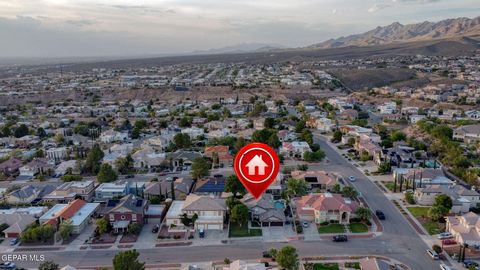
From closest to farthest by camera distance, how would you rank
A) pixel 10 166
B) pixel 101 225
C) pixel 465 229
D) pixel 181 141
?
pixel 465 229 → pixel 101 225 → pixel 10 166 → pixel 181 141

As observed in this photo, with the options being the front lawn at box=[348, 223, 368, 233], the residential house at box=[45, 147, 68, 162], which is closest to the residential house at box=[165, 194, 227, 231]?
the front lawn at box=[348, 223, 368, 233]

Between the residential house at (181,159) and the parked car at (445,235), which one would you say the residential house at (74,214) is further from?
the parked car at (445,235)

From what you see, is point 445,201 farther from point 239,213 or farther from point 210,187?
point 210,187

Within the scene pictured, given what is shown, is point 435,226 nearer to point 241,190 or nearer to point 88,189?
point 241,190

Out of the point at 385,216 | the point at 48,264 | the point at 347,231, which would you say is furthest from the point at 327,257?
the point at 48,264

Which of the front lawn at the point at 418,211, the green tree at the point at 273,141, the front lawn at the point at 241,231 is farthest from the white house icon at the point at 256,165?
the green tree at the point at 273,141

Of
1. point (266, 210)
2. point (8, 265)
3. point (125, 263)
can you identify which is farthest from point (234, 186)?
point (8, 265)

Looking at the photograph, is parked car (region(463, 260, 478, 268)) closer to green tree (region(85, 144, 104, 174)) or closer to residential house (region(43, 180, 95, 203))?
residential house (region(43, 180, 95, 203))
